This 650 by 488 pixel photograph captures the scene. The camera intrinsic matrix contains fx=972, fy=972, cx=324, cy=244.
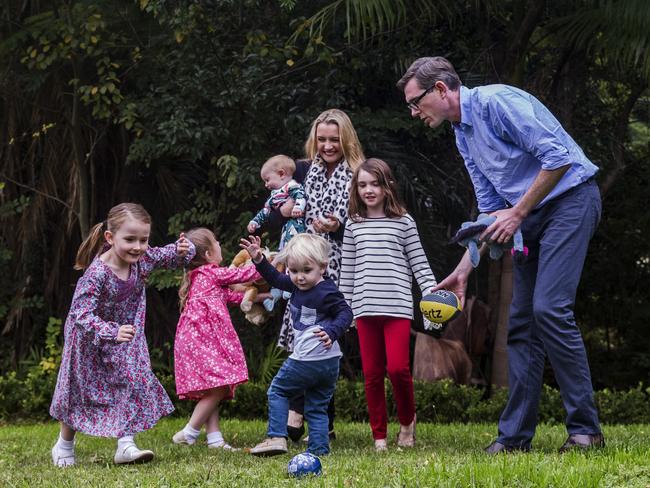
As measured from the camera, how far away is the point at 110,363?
17.9 feet

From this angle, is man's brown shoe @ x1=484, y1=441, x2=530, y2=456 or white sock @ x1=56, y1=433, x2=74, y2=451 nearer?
man's brown shoe @ x1=484, y1=441, x2=530, y2=456

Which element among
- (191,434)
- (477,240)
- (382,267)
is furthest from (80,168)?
(477,240)

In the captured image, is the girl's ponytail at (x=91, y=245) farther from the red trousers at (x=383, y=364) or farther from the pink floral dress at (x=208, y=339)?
the red trousers at (x=383, y=364)

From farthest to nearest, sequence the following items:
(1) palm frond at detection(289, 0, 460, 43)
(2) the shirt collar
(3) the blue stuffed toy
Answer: (1) palm frond at detection(289, 0, 460, 43) < (2) the shirt collar < (3) the blue stuffed toy

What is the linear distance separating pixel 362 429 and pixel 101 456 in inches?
88.8

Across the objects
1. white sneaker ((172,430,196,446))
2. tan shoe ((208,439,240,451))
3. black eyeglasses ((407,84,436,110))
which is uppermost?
black eyeglasses ((407,84,436,110))

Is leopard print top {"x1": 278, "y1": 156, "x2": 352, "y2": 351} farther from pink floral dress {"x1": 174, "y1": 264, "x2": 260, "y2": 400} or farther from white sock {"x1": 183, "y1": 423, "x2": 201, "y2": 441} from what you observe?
white sock {"x1": 183, "y1": 423, "x2": 201, "y2": 441}

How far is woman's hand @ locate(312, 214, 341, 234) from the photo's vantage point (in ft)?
19.9

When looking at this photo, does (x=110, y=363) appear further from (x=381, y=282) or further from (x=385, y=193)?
(x=385, y=193)

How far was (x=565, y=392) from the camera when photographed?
4684 millimetres

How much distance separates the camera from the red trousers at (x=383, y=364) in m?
5.70

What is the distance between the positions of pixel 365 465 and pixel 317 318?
951 mm

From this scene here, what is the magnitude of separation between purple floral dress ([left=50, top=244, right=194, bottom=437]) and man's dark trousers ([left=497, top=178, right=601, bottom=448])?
2.09 metres

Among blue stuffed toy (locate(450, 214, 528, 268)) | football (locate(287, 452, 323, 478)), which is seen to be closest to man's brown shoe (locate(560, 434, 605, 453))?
blue stuffed toy (locate(450, 214, 528, 268))
